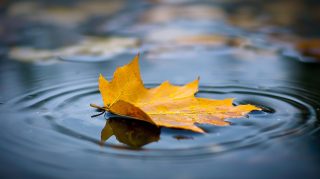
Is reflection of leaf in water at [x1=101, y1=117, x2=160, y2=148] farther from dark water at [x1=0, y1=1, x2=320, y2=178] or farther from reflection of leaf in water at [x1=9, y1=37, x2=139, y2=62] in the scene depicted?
reflection of leaf in water at [x1=9, y1=37, x2=139, y2=62]

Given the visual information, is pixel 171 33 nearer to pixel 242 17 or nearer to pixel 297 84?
pixel 242 17

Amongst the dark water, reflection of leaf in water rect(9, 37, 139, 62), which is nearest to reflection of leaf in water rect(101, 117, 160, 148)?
the dark water

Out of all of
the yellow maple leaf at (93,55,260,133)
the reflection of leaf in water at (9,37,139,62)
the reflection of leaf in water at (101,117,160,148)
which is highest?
the reflection of leaf in water at (9,37,139,62)

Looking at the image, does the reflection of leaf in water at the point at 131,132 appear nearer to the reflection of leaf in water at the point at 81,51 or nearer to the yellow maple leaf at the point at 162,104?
the yellow maple leaf at the point at 162,104

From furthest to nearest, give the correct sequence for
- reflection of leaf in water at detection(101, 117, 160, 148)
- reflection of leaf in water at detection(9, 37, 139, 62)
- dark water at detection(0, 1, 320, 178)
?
reflection of leaf in water at detection(9, 37, 139, 62), reflection of leaf in water at detection(101, 117, 160, 148), dark water at detection(0, 1, 320, 178)

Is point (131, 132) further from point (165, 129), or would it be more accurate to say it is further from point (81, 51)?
point (81, 51)

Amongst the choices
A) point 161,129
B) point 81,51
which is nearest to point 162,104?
point 161,129
